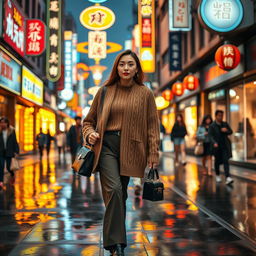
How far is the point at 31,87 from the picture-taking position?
2717 centimetres

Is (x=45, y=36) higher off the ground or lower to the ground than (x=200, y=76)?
higher

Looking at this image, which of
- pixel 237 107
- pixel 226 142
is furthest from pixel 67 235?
pixel 237 107

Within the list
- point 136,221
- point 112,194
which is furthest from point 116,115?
point 136,221

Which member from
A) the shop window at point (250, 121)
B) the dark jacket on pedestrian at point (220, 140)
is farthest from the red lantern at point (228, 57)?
the dark jacket on pedestrian at point (220, 140)

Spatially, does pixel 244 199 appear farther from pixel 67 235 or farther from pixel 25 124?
pixel 25 124

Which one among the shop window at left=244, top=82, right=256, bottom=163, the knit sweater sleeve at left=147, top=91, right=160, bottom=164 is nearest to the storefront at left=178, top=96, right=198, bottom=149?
the shop window at left=244, top=82, right=256, bottom=163

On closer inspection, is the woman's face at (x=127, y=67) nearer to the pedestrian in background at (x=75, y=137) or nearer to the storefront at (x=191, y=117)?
the pedestrian in background at (x=75, y=137)

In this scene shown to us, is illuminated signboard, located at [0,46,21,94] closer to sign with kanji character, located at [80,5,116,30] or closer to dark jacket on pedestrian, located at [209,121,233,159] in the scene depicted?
sign with kanji character, located at [80,5,116,30]

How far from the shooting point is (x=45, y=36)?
22.2 m

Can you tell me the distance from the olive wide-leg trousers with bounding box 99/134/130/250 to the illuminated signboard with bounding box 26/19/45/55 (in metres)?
18.7

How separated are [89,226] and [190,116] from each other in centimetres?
2224

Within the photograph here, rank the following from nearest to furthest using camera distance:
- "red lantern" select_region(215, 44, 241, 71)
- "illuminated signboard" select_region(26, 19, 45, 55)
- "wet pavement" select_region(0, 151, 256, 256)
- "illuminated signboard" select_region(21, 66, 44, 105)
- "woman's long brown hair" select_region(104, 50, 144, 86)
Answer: "woman's long brown hair" select_region(104, 50, 144, 86)
"wet pavement" select_region(0, 151, 256, 256)
"red lantern" select_region(215, 44, 241, 71)
"illuminated signboard" select_region(26, 19, 45, 55)
"illuminated signboard" select_region(21, 66, 44, 105)

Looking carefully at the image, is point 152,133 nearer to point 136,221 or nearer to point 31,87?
point 136,221

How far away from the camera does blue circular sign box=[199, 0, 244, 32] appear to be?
13.2m
